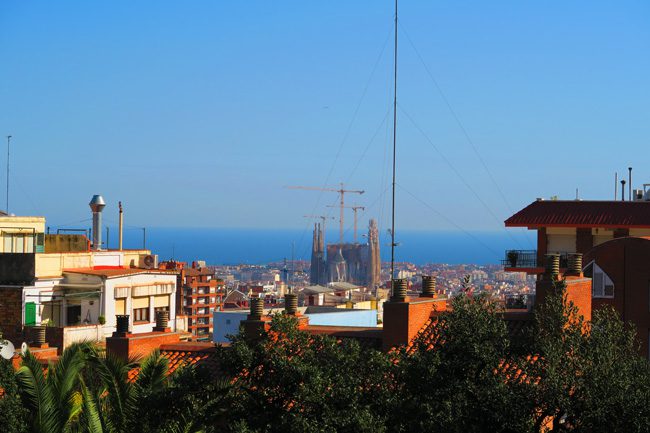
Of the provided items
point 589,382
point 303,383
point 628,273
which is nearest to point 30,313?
point 628,273

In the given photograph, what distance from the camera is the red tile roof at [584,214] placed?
4881cm

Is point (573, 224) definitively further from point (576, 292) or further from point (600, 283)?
point (576, 292)

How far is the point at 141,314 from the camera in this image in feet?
134

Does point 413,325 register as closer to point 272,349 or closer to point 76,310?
point 272,349

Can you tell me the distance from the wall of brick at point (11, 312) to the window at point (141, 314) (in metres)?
4.39

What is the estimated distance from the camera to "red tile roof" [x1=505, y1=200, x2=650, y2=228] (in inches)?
1922

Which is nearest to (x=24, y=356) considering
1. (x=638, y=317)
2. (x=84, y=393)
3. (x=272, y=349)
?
(x=84, y=393)

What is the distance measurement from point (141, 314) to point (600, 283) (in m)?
16.0

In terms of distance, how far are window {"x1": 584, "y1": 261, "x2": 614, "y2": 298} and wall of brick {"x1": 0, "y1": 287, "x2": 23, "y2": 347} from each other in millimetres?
18625

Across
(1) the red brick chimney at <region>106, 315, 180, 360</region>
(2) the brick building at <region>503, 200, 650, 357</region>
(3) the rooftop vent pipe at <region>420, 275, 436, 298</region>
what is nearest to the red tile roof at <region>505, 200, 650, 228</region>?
(2) the brick building at <region>503, 200, 650, 357</region>

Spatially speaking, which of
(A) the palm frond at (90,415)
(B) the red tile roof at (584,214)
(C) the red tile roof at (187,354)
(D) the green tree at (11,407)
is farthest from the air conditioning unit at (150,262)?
(A) the palm frond at (90,415)

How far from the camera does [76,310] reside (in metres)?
39.5

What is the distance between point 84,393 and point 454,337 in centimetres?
593

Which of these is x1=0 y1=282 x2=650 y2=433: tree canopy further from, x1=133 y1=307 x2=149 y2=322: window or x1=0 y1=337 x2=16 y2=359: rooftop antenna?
x1=133 y1=307 x2=149 y2=322: window
